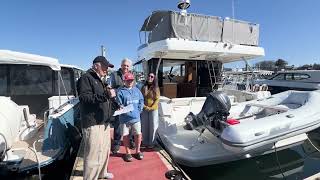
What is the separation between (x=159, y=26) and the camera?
20.8ft

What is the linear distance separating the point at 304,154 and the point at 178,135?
131 inches

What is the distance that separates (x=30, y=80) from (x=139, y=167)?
377 centimetres

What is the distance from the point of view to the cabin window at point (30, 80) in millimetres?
6359

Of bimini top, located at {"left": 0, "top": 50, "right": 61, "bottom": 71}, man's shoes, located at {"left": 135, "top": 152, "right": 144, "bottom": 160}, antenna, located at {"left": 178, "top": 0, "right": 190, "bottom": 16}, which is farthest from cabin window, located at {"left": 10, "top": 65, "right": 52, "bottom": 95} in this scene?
antenna, located at {"left": 178, "top": 0, "right": 190, "bottom": 16}

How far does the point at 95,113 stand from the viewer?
3164mm

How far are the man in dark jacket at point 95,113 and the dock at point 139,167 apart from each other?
706mm

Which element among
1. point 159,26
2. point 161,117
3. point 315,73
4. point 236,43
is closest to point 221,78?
point 236,43

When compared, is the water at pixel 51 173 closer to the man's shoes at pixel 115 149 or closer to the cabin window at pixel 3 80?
the man's shoes at pixel 115 149

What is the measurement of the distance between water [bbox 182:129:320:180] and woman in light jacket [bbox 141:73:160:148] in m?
0.91

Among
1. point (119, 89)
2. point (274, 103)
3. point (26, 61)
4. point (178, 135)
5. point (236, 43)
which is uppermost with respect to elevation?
point (236, 43)

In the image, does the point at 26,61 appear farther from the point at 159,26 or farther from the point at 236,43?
the point at 236,43

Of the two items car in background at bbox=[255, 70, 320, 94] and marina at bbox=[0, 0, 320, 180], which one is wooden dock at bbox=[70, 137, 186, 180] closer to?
marina at bbox=[0, 0, 320, 180]

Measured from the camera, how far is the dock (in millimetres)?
3984

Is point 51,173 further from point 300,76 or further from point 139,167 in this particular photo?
point 300,76
